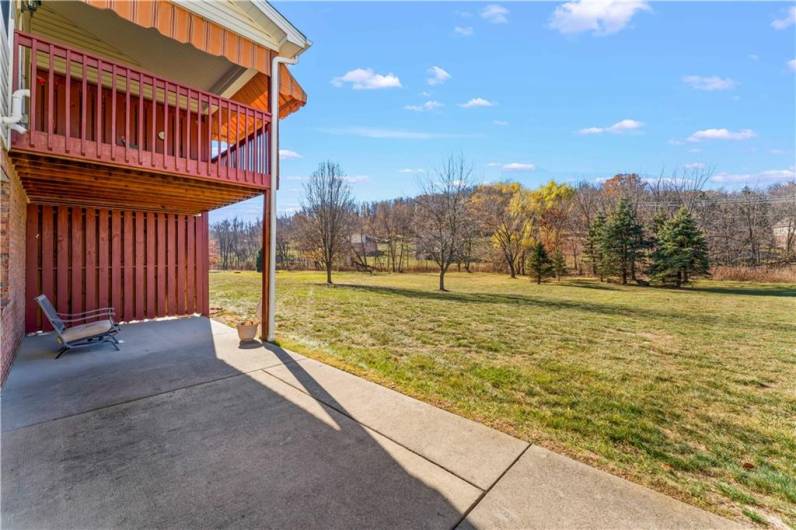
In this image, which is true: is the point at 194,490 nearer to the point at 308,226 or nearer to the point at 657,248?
the point at 308,226

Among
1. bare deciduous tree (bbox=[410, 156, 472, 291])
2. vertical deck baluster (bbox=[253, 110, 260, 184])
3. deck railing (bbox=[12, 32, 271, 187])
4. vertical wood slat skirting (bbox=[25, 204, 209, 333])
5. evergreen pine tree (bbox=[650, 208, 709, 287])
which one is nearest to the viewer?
deck railing (bbox=[12, 32, 271, 187])

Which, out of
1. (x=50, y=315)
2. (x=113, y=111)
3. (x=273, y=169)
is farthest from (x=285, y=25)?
(x=50, y=315)

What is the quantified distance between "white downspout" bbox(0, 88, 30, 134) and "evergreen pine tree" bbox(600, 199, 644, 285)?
25.3 m

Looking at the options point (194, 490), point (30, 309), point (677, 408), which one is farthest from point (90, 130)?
point (677, 408)

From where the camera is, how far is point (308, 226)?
2152 centimetres

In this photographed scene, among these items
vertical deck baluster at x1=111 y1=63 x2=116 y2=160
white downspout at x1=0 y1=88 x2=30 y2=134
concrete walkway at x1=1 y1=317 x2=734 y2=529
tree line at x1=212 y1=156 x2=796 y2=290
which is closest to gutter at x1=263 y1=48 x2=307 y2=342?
concrete walkway at x1=1 y1=317 x2=734 y2=529

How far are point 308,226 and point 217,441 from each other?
19.6 meters

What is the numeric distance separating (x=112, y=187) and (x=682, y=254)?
80.7 ft

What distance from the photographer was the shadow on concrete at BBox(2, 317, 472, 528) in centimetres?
198

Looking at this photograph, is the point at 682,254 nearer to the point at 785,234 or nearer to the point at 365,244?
the point at 785,234

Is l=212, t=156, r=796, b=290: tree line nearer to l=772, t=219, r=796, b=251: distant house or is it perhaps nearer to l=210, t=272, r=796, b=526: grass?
l=772, t=219, r=796, b=251: distant house

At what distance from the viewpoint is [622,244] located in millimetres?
21500

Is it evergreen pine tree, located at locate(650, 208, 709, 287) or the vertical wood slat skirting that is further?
evergreen pine tree, located at locate(650, 208, 709, 287)

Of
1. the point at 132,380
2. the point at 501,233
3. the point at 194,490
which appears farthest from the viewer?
the point at 501,233
